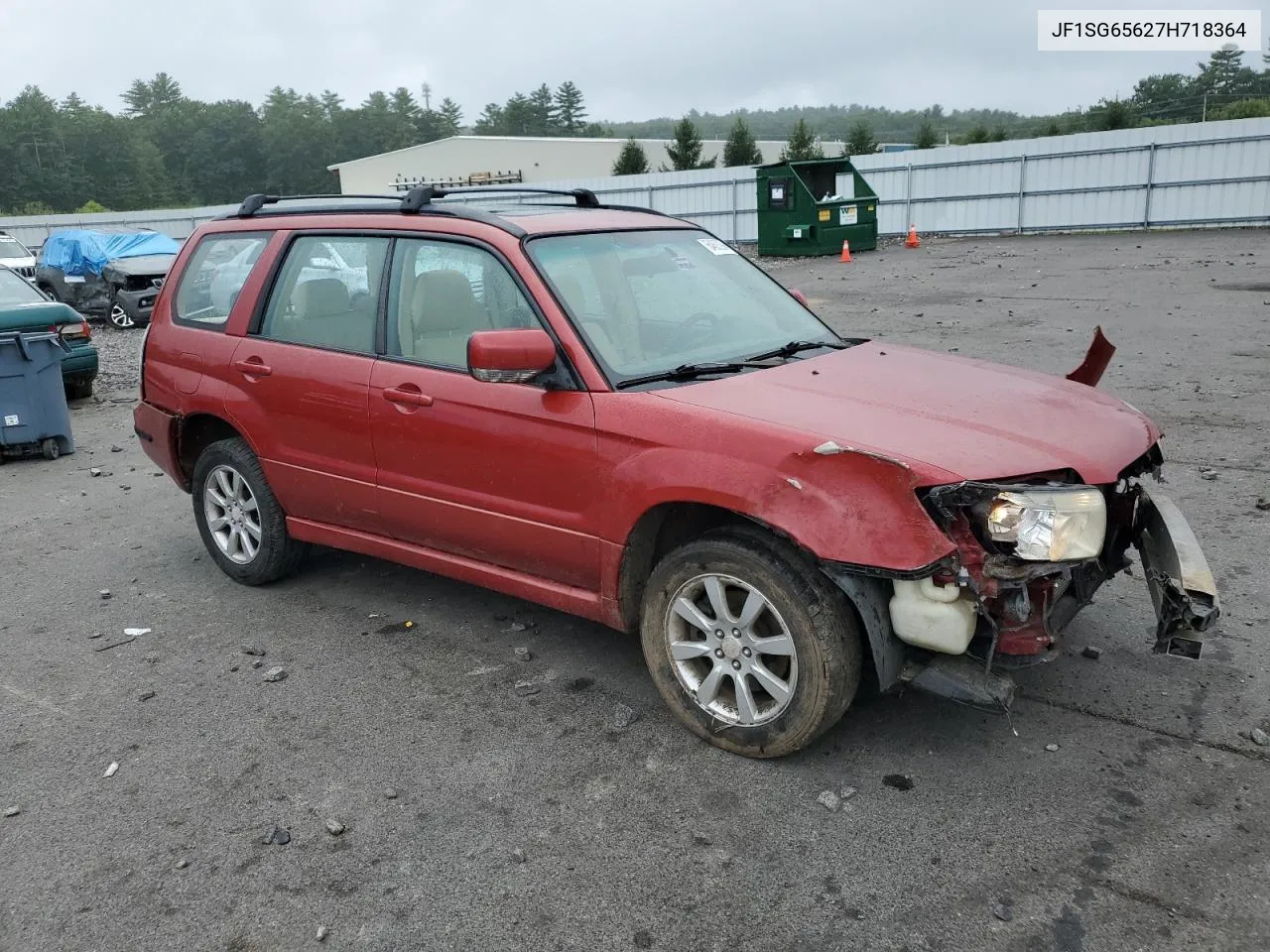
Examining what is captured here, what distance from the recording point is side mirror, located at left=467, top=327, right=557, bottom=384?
3.62 m

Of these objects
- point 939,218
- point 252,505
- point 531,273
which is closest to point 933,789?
point 531,273

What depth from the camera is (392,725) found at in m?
3.88

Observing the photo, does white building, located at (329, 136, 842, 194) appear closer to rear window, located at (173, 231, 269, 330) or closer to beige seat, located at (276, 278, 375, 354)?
rear window, located at (173, 231, 269, 330)

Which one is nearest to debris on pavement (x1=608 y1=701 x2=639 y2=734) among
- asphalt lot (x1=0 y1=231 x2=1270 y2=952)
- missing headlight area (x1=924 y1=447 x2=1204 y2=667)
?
asphalt lot (x1=0 y1=231 x2=1270 y2=952)

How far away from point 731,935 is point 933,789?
966 mm

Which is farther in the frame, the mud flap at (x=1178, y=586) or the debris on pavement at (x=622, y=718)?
the debris on pavement at (x=622, y=718)

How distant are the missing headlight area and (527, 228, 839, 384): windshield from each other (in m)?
1.34

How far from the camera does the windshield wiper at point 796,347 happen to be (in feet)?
13.6

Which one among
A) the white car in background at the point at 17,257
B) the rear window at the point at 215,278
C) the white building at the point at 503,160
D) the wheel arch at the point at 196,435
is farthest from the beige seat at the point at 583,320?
the white building at the point at 503,160

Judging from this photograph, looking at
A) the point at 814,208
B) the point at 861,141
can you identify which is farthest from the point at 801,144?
the point at 814,208

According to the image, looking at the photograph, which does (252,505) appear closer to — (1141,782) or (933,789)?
(933,789)

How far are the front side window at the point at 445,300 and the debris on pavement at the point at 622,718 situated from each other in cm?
150

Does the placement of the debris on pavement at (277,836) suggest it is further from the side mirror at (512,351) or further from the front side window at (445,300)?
the front side window at (445,300)

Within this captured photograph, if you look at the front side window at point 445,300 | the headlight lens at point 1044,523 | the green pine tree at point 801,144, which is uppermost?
the green pine tree at point 801,144
